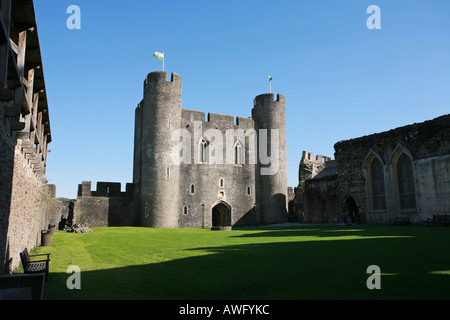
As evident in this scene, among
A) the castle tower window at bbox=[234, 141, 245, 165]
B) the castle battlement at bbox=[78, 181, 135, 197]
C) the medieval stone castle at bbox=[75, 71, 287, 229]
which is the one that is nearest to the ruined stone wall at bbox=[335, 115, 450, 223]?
the medieval stone castle at bbox=[75, 71, 287, 229]

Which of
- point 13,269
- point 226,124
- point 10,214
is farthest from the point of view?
point 226,124

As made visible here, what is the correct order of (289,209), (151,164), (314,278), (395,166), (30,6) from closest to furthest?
(314,278)
(30,6)
(395,166)
(151,164)
(289,209)

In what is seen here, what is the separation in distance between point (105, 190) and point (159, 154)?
569 centimetres

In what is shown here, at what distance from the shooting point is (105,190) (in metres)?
29.3

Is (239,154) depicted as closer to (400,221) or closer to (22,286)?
(400,221)

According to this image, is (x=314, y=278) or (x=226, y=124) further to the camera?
(x=226, y=124)

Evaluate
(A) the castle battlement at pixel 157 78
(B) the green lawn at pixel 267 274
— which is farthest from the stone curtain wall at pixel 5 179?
(A) the castle battlement at pixel 157 78

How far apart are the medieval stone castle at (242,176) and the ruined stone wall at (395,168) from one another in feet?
0.18

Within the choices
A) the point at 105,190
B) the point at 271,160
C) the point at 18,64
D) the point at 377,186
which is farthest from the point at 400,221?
the point at 105,190

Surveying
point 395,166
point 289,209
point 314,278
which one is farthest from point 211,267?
point 289,209

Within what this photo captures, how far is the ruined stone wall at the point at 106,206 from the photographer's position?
1096 inches

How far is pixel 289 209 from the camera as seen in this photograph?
3822cm

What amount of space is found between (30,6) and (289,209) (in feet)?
114

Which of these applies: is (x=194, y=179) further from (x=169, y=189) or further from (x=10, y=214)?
(x=10, y=214)
